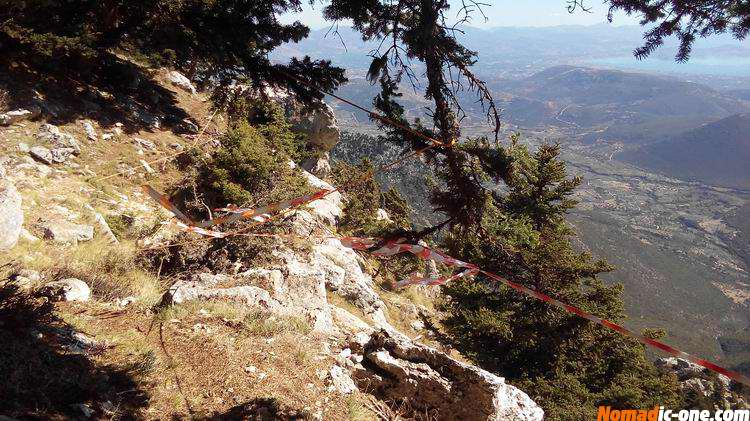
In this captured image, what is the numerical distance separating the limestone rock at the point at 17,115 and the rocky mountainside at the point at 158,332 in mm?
32

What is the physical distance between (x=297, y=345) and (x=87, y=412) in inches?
103

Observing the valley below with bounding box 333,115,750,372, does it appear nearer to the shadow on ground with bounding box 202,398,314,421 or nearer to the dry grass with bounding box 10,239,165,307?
the dry grass with bounding box 10,239,165,307

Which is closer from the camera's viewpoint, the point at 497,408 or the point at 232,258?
the point at 497,408

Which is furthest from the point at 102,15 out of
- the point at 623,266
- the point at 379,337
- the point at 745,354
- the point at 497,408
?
the point at 623,266

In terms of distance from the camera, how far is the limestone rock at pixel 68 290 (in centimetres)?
479

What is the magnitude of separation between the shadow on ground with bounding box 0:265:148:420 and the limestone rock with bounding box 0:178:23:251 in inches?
81.7

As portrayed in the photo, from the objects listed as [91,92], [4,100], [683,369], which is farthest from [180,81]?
[683,369]

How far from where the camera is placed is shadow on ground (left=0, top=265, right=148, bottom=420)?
120 inches

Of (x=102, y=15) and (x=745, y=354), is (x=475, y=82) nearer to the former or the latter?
(x=102, y=15)

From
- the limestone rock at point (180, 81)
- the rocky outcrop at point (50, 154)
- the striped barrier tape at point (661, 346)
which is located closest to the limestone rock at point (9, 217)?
the rocky outcrop at point (50, 154)

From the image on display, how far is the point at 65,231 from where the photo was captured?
23.0 ft

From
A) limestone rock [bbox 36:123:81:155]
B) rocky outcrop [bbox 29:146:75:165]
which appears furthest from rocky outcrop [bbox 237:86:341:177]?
rocky outcrop [bbox 29:146:75:165]

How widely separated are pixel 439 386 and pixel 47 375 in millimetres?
4288

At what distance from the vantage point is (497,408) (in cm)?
506
